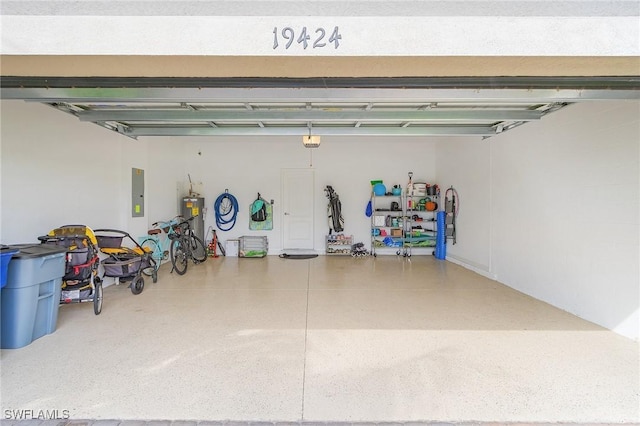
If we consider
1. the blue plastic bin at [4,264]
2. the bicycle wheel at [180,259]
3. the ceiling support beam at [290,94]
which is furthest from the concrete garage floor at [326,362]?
the ceiling support beam at [290,94]

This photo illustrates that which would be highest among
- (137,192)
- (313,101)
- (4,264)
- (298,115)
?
(298,115)

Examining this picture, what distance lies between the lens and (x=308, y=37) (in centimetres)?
160

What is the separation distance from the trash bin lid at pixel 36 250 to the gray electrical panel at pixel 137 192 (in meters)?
2.14

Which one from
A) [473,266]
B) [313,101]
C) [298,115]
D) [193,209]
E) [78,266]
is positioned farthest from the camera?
[193,209]

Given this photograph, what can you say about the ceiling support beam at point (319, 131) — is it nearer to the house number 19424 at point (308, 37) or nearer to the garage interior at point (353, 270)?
the garage interior at point (353, 270)

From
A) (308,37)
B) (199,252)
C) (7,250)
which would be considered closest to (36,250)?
(7,250)

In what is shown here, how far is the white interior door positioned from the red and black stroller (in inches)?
177

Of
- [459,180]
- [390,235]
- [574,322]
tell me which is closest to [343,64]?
[574,322]

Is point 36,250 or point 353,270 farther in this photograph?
point 353,270

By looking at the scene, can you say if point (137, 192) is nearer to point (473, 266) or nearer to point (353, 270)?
point (353, 270)

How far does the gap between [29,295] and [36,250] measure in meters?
0.41

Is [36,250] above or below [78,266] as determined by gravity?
above

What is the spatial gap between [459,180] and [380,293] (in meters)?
3.45

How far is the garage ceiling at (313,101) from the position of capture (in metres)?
2.14
